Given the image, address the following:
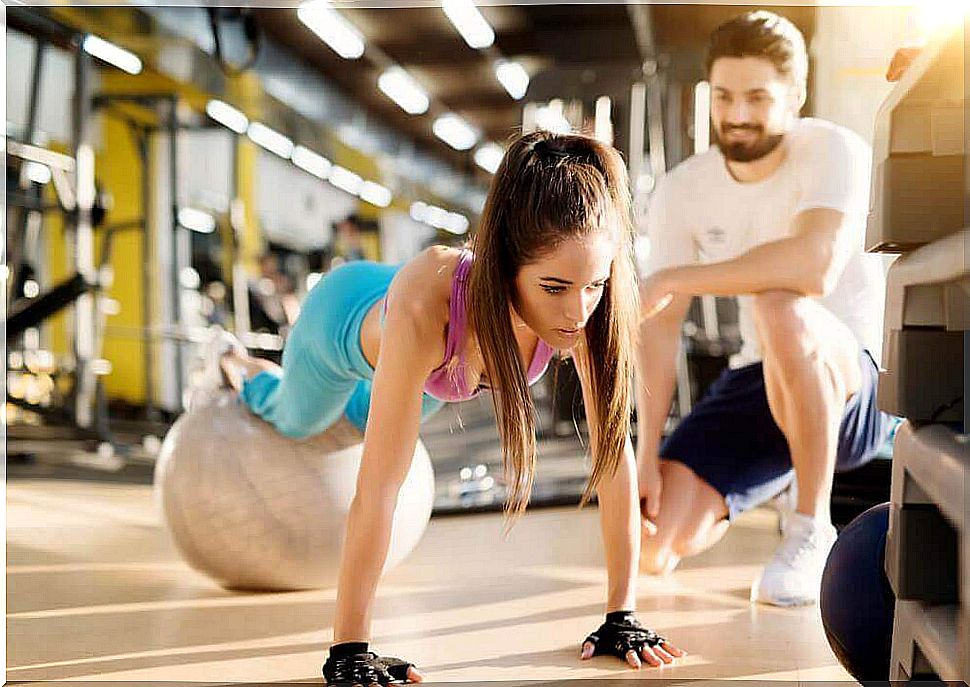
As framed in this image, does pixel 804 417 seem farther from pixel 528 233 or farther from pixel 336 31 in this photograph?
pixel 336 31

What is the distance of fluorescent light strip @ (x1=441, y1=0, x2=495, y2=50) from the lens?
7602 mm

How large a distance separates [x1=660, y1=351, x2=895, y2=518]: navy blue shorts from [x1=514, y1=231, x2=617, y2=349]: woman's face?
883 millimetres

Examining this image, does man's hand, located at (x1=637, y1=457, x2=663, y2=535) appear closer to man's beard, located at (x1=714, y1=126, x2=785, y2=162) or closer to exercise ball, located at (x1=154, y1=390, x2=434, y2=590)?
exercise ball, located at (x1=154, y1=390, x2=434, y2=590)

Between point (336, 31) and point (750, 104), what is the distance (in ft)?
22.7

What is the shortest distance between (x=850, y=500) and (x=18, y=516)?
2250mm

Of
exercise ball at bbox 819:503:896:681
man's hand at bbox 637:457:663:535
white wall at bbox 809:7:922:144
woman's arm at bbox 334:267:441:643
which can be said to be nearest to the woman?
woman's arm at bbox 334:267:441:643

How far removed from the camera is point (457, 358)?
1513 millimetres

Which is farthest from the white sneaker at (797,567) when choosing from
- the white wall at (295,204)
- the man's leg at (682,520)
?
the white wall at (295,204)

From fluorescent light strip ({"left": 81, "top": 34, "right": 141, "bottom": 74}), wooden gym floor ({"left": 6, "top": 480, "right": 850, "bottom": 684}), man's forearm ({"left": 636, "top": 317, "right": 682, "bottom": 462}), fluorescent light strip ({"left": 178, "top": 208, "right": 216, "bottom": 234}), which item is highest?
fluorescent light strip ({"left": 81, "top": 34, "right": 141, "bottom": 74})

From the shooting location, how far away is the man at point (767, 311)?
1.95 metres

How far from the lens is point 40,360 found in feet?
19.3

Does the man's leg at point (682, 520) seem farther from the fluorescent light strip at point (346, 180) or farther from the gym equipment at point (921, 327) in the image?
the fluorescent light strip at point (346, 180)

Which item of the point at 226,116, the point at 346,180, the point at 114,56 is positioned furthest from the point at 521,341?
the point at 346,180

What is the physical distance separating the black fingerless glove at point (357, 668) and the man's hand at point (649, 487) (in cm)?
86
